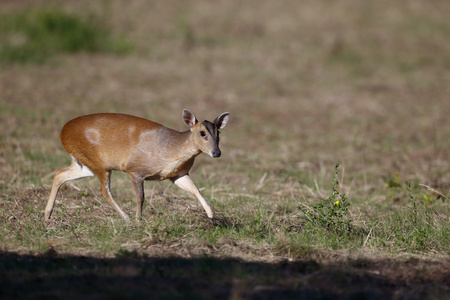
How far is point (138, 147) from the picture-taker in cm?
681

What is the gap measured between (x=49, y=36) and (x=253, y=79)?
247 inches

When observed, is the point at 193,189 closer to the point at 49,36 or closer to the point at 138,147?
the point at 138,147

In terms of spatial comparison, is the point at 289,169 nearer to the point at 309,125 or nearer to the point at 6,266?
the point at 309,125

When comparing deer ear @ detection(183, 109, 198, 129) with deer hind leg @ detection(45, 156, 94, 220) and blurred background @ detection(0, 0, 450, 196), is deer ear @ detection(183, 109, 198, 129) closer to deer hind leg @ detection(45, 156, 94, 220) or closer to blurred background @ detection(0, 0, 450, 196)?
deer hind leg @ detection(45, 156, 94, 220)

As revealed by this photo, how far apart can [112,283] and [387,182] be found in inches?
210

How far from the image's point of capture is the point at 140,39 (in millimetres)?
19359

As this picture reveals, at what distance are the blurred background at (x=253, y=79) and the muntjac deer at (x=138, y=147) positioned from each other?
1953 mm

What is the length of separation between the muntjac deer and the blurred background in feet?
6.41

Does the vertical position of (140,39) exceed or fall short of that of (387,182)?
it exceeds it

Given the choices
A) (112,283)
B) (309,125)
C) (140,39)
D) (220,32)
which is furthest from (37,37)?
(112,283)

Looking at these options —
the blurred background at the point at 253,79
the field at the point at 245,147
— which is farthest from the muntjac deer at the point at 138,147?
the blurred background at the point at 253,79

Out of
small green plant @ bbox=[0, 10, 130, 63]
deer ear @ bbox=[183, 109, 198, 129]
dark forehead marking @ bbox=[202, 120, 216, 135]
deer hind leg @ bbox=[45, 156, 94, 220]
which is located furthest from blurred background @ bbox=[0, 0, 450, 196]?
dark forehead marking @ bbox=[202, 120, 216, 135]

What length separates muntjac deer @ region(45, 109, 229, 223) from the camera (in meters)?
6.79

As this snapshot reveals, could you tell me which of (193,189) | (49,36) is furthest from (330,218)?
(49,36)
